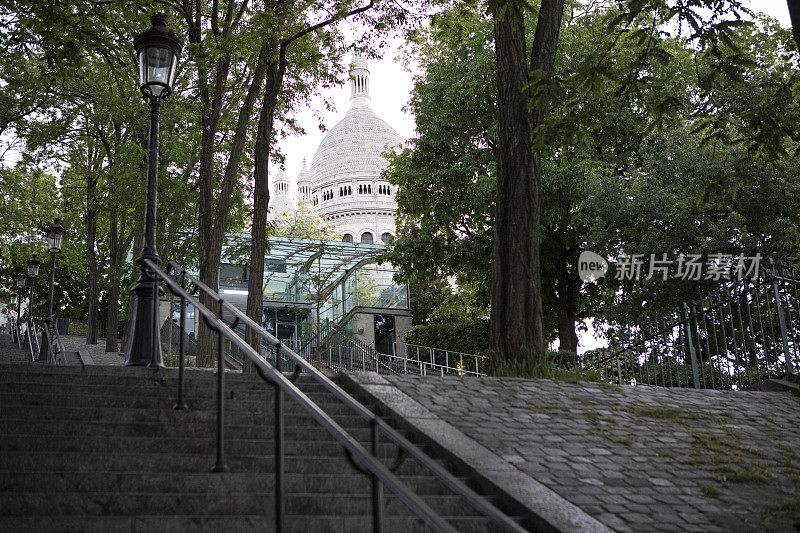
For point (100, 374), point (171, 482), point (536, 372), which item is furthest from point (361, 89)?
point (171, 482)

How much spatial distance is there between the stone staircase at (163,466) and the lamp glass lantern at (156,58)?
387 cm

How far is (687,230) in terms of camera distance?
20.3 metres

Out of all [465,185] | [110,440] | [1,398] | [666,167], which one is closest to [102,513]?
[110,440]

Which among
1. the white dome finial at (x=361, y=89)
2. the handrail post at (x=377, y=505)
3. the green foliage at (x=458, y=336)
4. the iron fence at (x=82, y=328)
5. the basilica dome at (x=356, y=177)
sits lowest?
the handrail post at (x=377, y=505)

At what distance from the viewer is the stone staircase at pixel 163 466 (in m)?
4.50

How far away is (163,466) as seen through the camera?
209 inches

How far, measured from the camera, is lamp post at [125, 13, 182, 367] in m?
8.60

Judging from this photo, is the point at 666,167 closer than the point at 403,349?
Yes

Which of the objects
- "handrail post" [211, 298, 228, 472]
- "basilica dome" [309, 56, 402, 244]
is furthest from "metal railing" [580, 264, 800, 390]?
"basilica dome" [309, 56, 402, 244]

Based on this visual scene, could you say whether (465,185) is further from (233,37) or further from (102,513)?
(102,513)

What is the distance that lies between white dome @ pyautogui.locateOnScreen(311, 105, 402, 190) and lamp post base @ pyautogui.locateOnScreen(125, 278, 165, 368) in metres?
98.3

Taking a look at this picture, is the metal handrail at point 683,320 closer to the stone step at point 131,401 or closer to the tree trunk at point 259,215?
A: the tree trunk at point 259,215

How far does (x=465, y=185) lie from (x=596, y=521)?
69.3 ft

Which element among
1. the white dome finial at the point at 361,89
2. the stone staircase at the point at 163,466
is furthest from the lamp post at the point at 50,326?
the white dome finial at the point at 361,89
